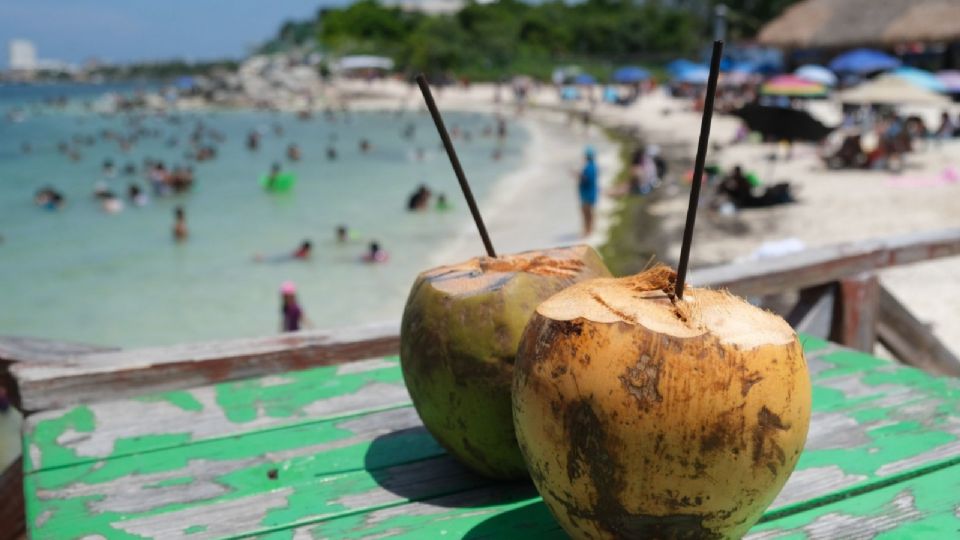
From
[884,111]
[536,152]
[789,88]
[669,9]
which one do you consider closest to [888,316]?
[789,88]

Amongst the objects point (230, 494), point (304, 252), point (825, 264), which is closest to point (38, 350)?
point (230, 494)

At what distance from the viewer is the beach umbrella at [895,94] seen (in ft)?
60.0

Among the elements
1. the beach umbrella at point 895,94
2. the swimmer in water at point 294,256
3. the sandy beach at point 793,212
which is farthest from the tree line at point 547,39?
the swimmer in water at point 294,256

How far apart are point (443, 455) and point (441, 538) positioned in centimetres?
51

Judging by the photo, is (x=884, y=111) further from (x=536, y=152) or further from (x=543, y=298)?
(x=543, y=298)

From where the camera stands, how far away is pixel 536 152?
1280 inches

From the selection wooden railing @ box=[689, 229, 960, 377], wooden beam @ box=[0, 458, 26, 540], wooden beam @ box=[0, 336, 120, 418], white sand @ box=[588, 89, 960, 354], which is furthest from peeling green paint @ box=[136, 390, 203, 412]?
white sand @ box=[588, 89, 960, 354]

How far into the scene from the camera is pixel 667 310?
5.09ft

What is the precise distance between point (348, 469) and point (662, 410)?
1.20 metres

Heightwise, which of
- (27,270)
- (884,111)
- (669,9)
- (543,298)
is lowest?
(27,270)

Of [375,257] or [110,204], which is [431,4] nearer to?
[110,204]

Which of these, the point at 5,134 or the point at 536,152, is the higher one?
the point at 5,134

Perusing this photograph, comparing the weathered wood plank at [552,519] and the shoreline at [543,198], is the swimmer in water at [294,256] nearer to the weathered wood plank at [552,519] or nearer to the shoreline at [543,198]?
the shoreline at [543,198]

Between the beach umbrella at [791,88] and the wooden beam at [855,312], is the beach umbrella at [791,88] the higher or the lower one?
the higher one
